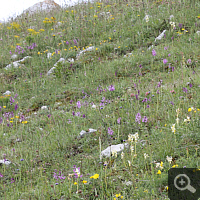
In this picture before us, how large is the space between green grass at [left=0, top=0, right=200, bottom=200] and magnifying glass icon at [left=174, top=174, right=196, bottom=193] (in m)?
0.16

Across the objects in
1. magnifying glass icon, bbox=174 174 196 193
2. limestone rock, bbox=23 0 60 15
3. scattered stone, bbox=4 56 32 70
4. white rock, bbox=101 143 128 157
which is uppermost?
limestone rock, bbox=23 0 60 15

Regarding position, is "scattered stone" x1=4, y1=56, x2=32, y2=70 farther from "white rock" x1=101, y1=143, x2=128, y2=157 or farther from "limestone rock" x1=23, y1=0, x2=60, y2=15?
"limestone rock" x1=23, y1=0, x2=60, y2=15

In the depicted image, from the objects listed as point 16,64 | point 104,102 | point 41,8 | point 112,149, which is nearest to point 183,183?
point 112,149

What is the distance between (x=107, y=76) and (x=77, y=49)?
7.43 feet

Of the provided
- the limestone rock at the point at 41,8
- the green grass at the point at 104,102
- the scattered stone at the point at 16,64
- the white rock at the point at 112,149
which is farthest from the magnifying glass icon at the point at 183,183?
the limestone rock at the point at 41,8

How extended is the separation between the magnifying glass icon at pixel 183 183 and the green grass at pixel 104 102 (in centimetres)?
16

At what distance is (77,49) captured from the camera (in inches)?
301

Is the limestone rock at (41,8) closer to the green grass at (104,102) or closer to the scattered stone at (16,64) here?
the green grass at (104,102)

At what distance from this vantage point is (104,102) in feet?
15.2

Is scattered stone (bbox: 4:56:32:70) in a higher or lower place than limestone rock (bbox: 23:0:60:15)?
lower

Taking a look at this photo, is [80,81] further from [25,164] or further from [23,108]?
[25,164]

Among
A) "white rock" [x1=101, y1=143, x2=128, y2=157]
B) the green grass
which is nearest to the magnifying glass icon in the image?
the green grass

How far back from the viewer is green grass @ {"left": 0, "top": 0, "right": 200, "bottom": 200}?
2.58 m

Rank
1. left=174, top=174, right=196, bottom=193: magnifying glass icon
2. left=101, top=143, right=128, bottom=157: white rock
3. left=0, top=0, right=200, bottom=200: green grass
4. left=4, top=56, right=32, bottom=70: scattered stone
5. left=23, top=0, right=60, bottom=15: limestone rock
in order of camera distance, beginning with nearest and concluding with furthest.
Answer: left=174, top=174, right=196, bottom=193: magnifying glass icon < left=0, top=0, right=200, bottom=200: green grass < left=101, top=143, right=128, bottom=157: white rock < left=4, top=56, right=32, bottom=70: scattered stone < left=23, top=0, right=60, bottom=15: limestone rock
